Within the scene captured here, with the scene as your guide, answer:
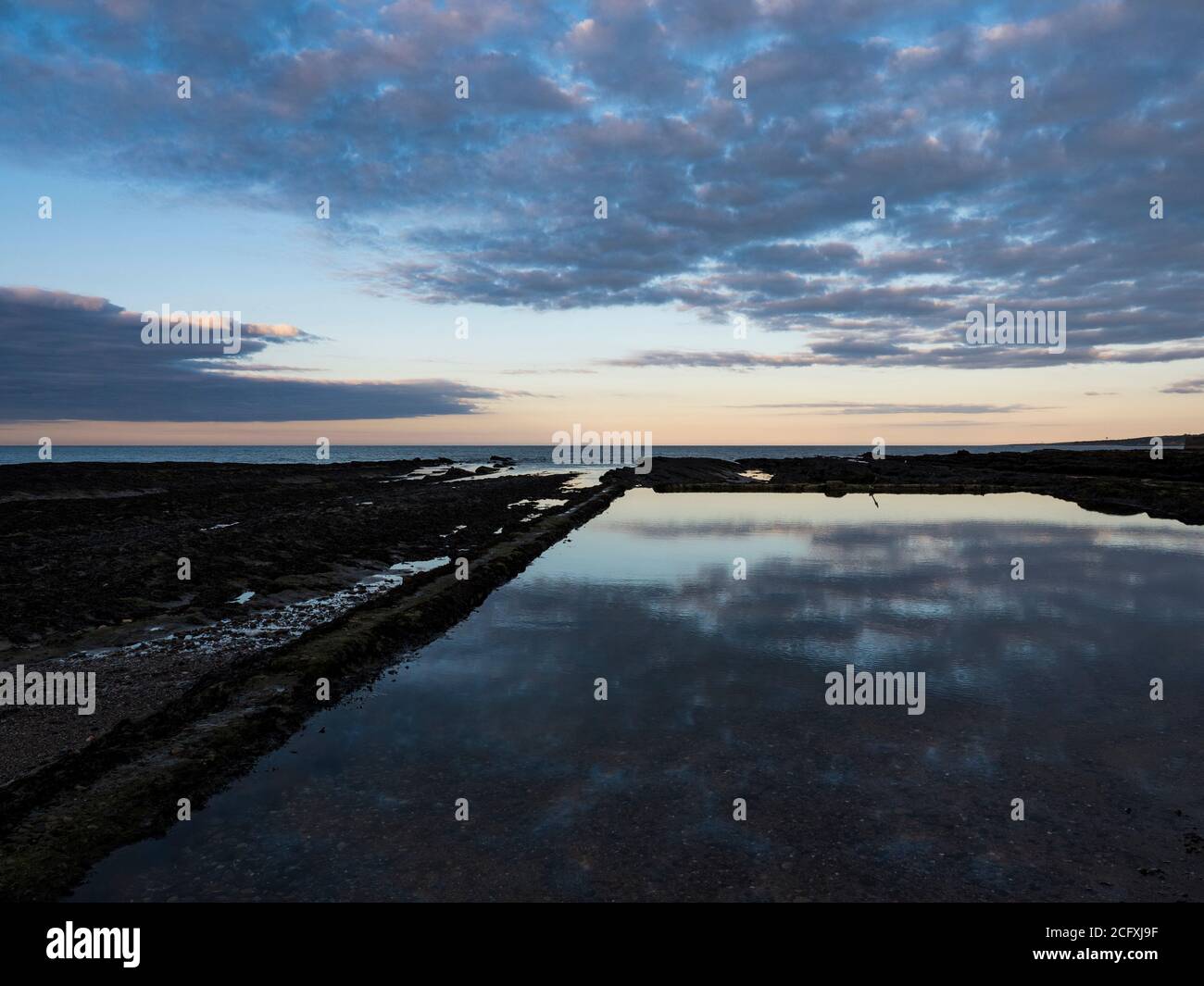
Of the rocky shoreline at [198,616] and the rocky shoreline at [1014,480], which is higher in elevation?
the rocky shoreline at [1014,480]

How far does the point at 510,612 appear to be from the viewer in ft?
70.8

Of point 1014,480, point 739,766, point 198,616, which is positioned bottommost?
point 739,766

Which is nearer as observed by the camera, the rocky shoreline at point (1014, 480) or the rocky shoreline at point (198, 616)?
the rocky shoreline at point (198, 616)

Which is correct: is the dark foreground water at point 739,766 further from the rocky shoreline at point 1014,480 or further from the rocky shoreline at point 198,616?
the rocky shoreline at point 1014,480

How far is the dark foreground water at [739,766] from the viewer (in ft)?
26.5

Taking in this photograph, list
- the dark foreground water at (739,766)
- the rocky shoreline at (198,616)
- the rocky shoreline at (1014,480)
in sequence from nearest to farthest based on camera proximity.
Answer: the dark foreground water at (739,766) < the rocky shoreline at (198,616) < the rocky shoreline at (1014,480)

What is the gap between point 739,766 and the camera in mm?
10852

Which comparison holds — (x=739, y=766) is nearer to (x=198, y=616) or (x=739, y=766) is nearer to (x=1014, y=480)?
(x=198, y=616)

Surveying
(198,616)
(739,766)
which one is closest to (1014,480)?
(739,766)

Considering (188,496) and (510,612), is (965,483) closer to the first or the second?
(510,612)

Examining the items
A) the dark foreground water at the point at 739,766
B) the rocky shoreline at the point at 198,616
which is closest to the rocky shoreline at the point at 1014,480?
the rocky shoreline at the point at 198,616
